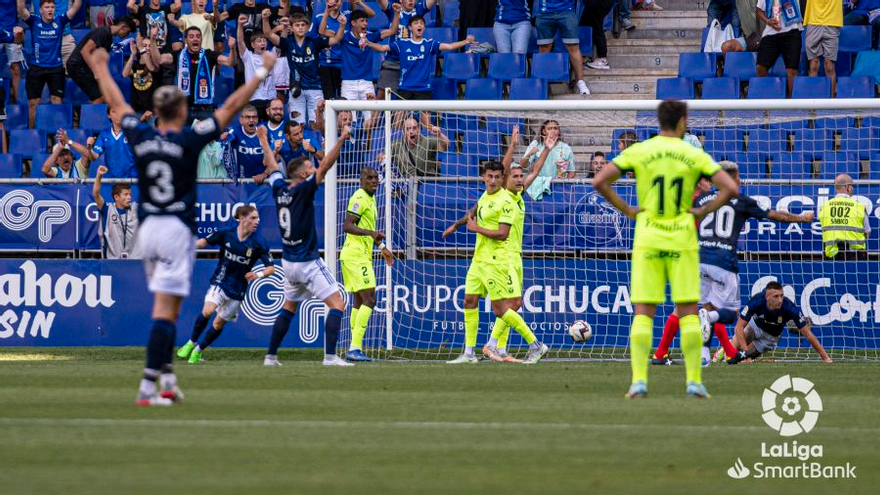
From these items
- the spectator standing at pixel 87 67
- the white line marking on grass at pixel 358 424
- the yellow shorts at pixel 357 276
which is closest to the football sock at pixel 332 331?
the yellow shorts at pixel 357 276

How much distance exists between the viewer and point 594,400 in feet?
32.2

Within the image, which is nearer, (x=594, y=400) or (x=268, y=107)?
(x=594, y=400)

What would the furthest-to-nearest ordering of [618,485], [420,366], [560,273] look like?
[560,273] → [420,366] → [618,485]

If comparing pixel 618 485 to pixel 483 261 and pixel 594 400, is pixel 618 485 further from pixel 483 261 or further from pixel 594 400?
pixel 483 261

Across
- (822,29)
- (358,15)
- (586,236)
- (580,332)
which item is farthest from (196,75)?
(822,29)

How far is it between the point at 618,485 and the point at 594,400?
12.1 ft

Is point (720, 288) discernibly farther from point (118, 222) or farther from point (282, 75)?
point (282, 75)

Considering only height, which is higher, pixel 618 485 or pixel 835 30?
pixel 835 30

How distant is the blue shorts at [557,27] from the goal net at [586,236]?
130 inches

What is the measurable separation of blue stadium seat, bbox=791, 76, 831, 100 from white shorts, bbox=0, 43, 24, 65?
13.8m

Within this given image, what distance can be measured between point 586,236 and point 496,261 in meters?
2.83

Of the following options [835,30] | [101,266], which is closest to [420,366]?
[101,266]

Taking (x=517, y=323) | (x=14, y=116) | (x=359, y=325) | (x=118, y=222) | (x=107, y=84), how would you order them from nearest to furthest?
(x=107, y=84) → (x=517, y=323) → (x=359, y=325) → (x=118, y=222) → (x=14, y=116)

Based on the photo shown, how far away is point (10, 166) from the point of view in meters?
21.7
